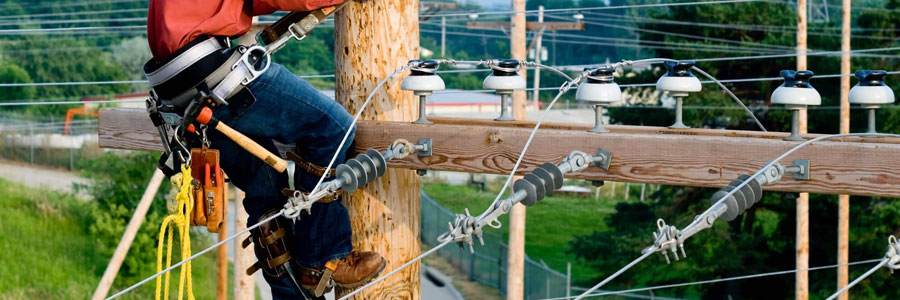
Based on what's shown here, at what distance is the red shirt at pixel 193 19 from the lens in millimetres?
4715

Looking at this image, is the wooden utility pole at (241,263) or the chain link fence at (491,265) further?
the chain link fence at (491,265)

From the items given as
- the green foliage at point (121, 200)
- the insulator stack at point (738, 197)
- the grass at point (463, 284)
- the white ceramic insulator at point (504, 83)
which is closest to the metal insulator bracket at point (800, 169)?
the insulator stack at point (738, 197)

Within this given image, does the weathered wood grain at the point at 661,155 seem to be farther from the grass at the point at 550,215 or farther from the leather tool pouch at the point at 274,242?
the grass at the point at 550,215

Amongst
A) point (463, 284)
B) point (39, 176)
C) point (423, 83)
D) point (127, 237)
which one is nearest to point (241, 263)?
point (127, 237)

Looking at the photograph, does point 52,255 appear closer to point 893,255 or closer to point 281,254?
point 281,254

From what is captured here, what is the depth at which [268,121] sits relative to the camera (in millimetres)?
4988

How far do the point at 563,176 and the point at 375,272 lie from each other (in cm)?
103

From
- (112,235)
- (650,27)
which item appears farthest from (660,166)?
(650,27)

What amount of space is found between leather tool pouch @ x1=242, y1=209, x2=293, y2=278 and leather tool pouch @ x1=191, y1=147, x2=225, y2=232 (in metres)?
0.47

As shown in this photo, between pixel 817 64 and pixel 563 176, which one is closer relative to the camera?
pixel 563 176

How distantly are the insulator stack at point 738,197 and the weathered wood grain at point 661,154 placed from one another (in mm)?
172

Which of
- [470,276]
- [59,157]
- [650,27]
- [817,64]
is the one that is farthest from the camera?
[59,157]

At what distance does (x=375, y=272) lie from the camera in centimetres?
529

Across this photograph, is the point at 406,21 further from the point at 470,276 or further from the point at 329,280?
the point at 470,276
